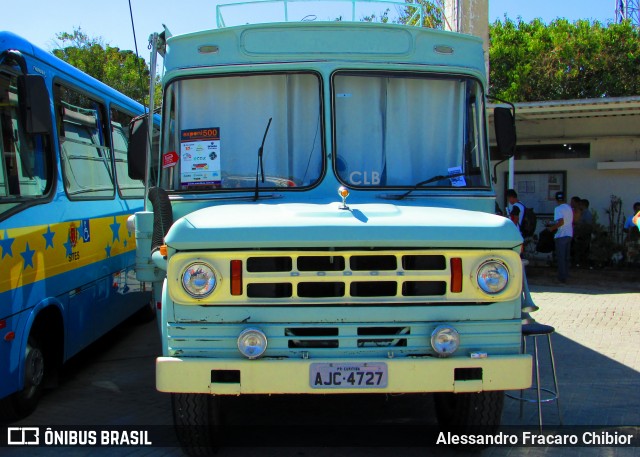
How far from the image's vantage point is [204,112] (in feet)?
16.7

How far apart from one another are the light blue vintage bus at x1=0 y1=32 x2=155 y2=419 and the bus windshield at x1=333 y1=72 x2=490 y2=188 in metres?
2.24

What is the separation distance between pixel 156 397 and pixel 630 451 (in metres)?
3.94

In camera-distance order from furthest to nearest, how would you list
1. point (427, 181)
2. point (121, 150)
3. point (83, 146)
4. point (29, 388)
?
point (121, 150) → point (83, 146) → point (29, 388) → point (427, 181)

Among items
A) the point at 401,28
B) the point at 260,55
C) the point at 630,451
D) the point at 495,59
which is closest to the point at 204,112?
the point at 260,55

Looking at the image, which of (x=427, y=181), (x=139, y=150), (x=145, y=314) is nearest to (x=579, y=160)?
(x=145, y=314)

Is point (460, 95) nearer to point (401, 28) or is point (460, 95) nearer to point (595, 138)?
point (401, 28)

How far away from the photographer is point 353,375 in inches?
150

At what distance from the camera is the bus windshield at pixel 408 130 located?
5004mm

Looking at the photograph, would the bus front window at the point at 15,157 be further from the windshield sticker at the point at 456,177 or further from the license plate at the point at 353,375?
the windshield sticker at the point at 456,177

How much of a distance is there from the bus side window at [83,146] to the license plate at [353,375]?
3.41 metres

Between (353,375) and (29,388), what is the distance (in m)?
3.05

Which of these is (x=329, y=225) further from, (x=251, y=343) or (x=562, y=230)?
(x=562, y=230)

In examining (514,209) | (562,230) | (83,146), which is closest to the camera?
(83,146)

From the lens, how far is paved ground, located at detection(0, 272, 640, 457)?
474 cm
